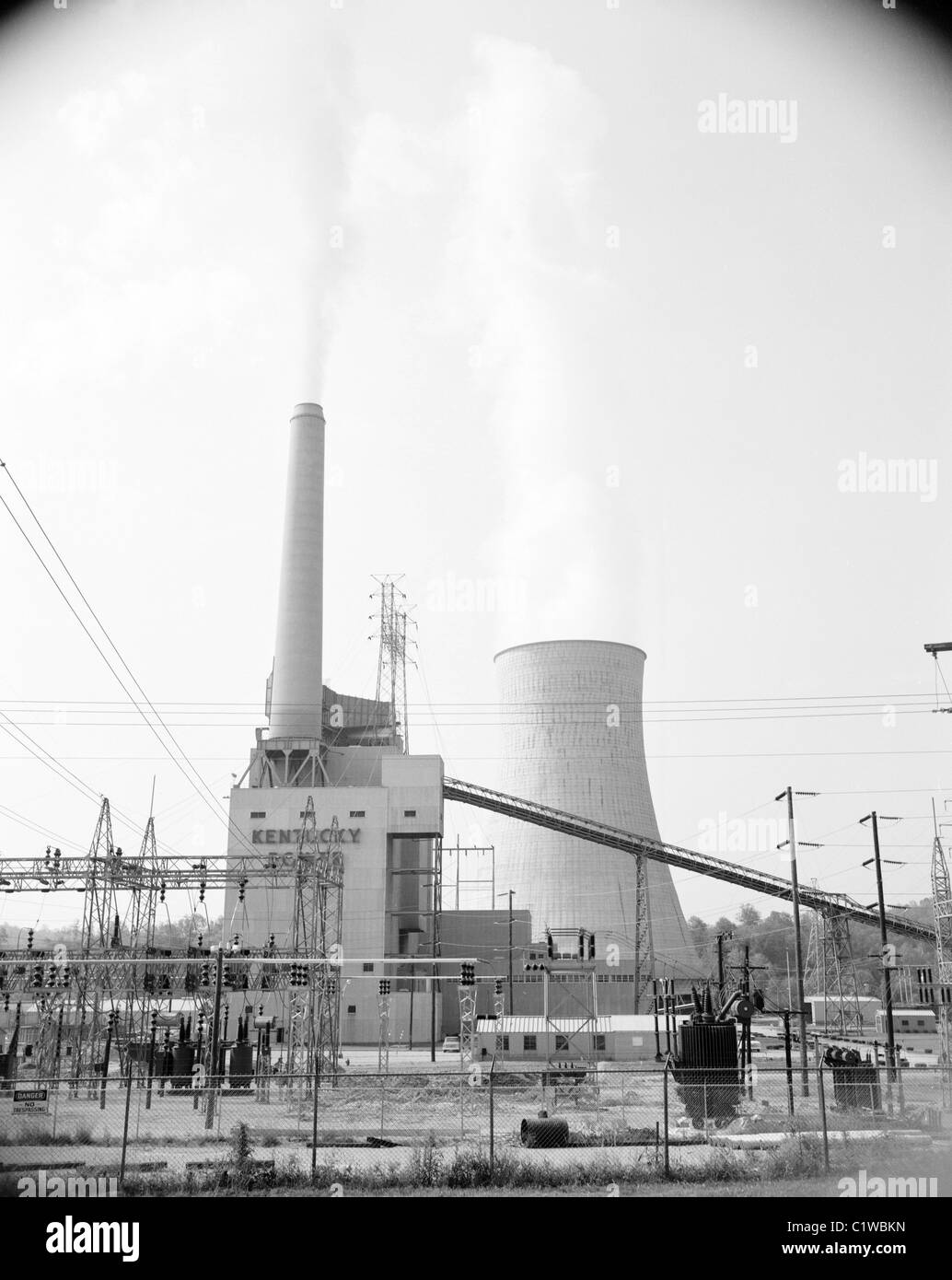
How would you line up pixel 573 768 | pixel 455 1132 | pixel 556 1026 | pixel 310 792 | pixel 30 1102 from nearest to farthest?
pixel 455 1132
pixel 30 1102
pixel 556 1026
pixel 573 768
pixel 310 792

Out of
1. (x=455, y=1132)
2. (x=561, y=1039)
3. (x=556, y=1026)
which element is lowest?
(x=561, y=1039)

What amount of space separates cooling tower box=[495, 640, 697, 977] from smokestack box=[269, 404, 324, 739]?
15132mm

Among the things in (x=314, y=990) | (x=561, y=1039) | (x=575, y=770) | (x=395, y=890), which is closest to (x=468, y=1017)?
(x=561, y=1039)

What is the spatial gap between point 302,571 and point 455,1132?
1561 inches

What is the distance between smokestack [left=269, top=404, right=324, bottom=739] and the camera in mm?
54875

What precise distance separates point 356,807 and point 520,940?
434 inches

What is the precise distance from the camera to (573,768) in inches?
1634

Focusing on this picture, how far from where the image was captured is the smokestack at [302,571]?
54875 millimetres

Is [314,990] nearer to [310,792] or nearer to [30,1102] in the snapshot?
[30,1102]

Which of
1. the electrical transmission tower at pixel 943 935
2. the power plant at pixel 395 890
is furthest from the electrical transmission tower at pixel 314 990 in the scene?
the electrical transmission tower at pixel 943 935

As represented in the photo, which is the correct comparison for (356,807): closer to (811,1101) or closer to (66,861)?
(66,861)

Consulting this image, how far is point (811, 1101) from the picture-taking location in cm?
2447
